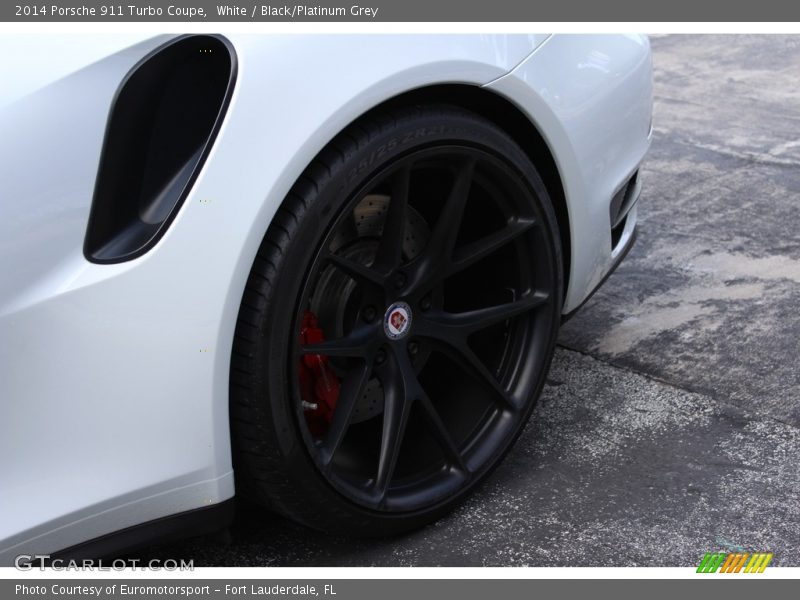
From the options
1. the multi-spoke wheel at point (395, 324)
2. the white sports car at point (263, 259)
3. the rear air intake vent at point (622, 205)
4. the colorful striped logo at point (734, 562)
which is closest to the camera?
the white sports car at point (263, 259)

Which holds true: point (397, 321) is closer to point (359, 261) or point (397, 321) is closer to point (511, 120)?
point (359, 261)

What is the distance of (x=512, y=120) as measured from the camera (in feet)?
7.72

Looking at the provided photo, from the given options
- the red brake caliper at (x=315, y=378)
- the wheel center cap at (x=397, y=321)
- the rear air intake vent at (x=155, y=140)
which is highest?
the rear air intake vent at (x=155, y=140)

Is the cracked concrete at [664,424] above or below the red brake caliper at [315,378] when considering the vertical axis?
below

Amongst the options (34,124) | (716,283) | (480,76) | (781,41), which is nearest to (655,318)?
(716,283)

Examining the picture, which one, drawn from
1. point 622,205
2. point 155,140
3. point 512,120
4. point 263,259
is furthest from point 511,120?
point 155,140

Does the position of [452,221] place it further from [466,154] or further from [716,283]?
[716,283]

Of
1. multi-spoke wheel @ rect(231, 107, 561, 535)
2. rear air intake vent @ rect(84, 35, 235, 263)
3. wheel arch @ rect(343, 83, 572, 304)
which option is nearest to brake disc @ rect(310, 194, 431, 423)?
multi-spoke wheel @ rect(231, 107, 561, 535)

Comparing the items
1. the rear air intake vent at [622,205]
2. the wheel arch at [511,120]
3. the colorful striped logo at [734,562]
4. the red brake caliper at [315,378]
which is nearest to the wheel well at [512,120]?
the wheel arch at [511,120]

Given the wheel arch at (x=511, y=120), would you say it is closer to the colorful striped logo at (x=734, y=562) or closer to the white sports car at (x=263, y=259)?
the white sports car at (x=263, y=259)

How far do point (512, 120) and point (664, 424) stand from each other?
0.92m

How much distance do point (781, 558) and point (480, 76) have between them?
45.1 inches

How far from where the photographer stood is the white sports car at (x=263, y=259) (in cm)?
173

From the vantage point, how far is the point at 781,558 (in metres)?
2.25
